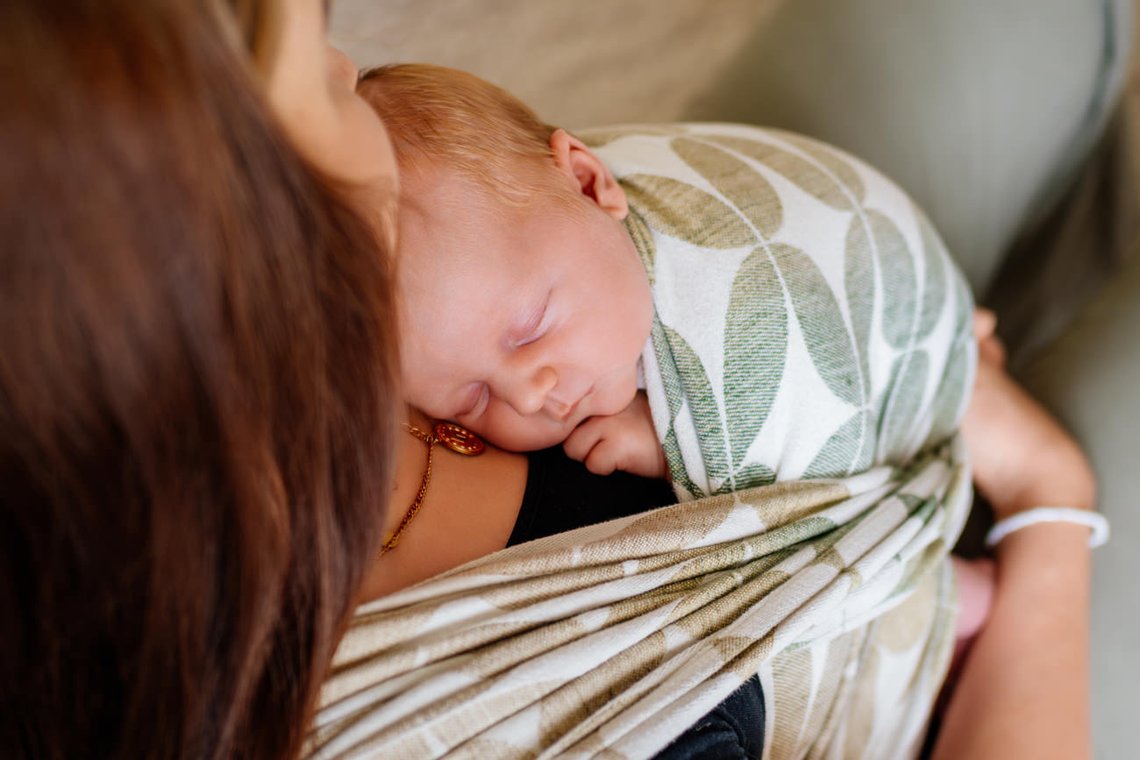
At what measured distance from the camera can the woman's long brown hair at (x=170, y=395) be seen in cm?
36

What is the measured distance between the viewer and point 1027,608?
92cm

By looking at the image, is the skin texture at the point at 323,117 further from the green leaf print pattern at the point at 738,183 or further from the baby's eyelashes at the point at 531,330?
the green leaf print pattern at the point at 738,183

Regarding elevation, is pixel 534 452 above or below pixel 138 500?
below

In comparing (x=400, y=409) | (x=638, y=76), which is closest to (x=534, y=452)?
(x=400, y=409)

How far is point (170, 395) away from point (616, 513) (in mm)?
458

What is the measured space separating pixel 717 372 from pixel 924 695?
401 millimetres

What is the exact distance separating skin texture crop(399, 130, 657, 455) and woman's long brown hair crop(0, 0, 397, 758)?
20cm

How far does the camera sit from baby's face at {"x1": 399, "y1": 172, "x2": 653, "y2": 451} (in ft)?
2.39

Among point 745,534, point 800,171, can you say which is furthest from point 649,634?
point 800,171

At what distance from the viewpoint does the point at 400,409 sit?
0.53 metres

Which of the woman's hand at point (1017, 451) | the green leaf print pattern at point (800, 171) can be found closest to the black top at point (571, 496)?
the green leaf print pattern at point (800, 171)

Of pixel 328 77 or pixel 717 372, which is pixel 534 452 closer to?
pixel 717 372

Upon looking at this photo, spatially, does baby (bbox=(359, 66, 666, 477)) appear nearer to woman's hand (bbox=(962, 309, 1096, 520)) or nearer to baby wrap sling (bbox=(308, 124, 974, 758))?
baby wrap sling (bbox=(308, 124, 974, 758))

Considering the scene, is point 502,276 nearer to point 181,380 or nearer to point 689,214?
point 689,214
